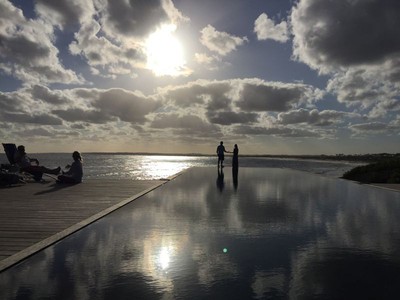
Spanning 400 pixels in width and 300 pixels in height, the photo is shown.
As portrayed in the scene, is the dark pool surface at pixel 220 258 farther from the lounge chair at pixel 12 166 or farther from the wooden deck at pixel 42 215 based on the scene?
the lounge chair at pixel 12 166

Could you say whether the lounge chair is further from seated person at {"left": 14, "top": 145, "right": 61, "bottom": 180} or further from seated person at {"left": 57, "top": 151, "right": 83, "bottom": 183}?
seated person at {"left": 57, "top": 151, "right": 83, "bottom": 183}

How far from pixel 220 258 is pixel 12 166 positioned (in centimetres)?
1373

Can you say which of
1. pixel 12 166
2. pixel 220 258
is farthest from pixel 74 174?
pixel 220 258

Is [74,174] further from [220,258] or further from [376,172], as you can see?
[376,172]

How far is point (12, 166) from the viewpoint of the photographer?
1584 cm

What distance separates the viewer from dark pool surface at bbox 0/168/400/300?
13.0 feet

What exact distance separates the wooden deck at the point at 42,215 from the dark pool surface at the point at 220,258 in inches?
11.2

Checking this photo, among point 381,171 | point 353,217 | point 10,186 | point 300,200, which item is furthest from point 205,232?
point 381,171

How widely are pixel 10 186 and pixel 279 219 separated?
11533 millimetres

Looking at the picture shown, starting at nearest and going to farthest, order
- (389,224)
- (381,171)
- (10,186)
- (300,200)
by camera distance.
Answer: (389,224) < (300,200) < (10,186) < (381,171)

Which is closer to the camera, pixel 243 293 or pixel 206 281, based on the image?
pixel 243 293

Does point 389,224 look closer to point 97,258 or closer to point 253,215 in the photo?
point 253,215

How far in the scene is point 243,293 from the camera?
12.7ft

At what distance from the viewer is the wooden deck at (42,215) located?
225 inches
